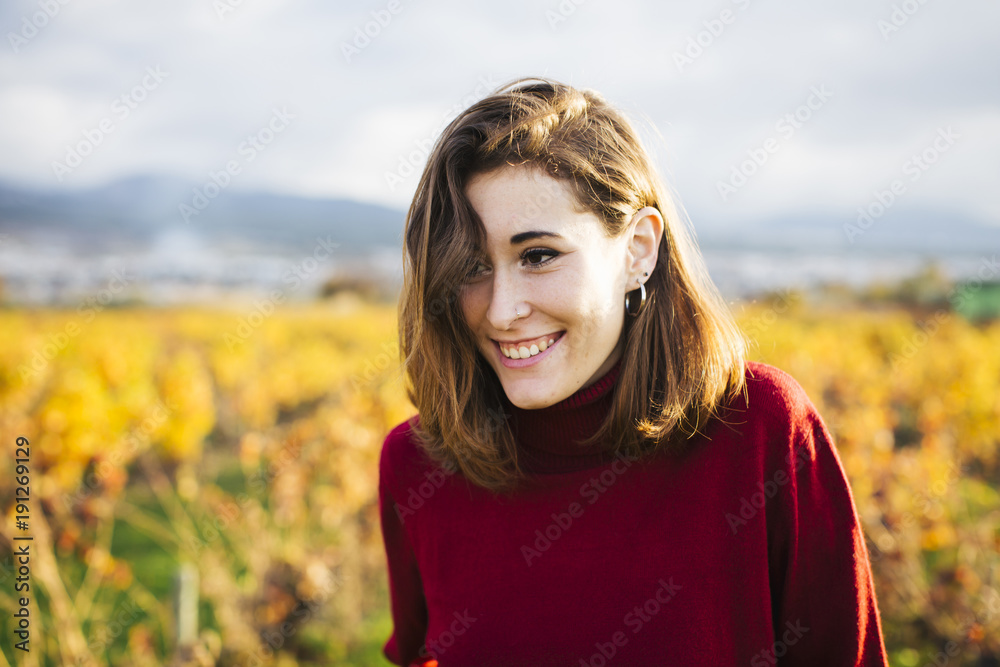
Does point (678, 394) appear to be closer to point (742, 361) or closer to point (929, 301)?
point (742, 361)

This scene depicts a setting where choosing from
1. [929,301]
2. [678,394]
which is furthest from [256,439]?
[929,301]

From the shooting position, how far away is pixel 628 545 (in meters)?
1.38

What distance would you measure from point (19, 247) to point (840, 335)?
291 inches

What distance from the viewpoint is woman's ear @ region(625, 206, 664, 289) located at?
1.46 m

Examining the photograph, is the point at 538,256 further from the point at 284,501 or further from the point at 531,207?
the point at 284,501

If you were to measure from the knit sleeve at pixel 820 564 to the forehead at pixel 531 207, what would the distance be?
0.64m

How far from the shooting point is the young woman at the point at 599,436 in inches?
51.1

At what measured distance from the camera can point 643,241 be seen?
4.90 ft

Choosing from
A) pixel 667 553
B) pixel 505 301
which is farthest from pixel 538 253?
pixel 667 553

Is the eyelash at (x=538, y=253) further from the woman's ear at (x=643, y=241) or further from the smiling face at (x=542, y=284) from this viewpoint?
the woman's ear at (x=643, y=241)

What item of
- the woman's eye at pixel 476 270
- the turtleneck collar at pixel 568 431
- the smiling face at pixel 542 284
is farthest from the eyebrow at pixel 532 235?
the turtleneck collar at pixel 568 431

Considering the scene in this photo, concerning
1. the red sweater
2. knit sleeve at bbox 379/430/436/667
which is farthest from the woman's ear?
knit sleeve at bbox 379/430/436/667

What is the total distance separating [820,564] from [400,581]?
3.70ft

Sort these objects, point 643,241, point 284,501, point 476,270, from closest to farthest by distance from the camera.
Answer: point 476,270, point 643,241, point 284,501
